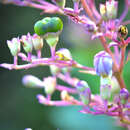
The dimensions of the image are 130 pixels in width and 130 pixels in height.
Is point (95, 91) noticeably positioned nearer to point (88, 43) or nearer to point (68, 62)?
point (88, 43)

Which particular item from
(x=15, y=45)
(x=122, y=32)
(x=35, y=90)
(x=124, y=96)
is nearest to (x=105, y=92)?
(x=124, y=96)

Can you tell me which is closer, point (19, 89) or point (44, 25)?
point (44, 25)

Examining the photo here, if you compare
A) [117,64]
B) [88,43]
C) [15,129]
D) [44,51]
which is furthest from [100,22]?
[44,51]

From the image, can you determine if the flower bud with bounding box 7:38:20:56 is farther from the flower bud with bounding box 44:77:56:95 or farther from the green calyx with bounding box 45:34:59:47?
the flower bud with bounding box 44:77:56:95

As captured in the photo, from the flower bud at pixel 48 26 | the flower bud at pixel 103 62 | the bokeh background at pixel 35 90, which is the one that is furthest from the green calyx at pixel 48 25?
the bokeh background at pixel 35 90

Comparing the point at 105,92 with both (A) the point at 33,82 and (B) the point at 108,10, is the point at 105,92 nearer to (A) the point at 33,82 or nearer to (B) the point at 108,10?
(B) the point at 108,10

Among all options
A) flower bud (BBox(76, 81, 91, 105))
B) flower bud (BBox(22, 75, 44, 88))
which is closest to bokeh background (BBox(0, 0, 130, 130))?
flower bud (BBox(22, 75, 44, 88))
